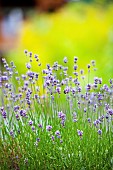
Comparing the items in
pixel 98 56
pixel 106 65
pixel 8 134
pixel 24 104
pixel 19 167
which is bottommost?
pixel 19 167

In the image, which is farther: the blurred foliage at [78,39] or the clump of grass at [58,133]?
the blurred foliage at [78,39]

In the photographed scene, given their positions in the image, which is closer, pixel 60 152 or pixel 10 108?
pixel 60 152

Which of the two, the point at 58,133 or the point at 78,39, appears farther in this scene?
the point at 78,39

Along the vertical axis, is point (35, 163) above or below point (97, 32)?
below

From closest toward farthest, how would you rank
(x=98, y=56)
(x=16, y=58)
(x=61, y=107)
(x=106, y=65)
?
(x=61, y=107), (x=106, y=65), (x=98, y=56), (x=16, y=58)

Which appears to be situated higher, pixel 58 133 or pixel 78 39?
pixel 78 39

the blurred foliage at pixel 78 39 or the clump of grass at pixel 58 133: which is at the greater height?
the blurred foliage at pixel 78 39

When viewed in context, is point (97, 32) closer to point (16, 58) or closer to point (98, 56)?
point (98, 56)

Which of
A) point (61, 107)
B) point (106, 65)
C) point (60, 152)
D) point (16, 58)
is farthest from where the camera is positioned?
point (16, 58)

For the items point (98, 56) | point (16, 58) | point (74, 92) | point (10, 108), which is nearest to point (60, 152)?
point (74, 92)
